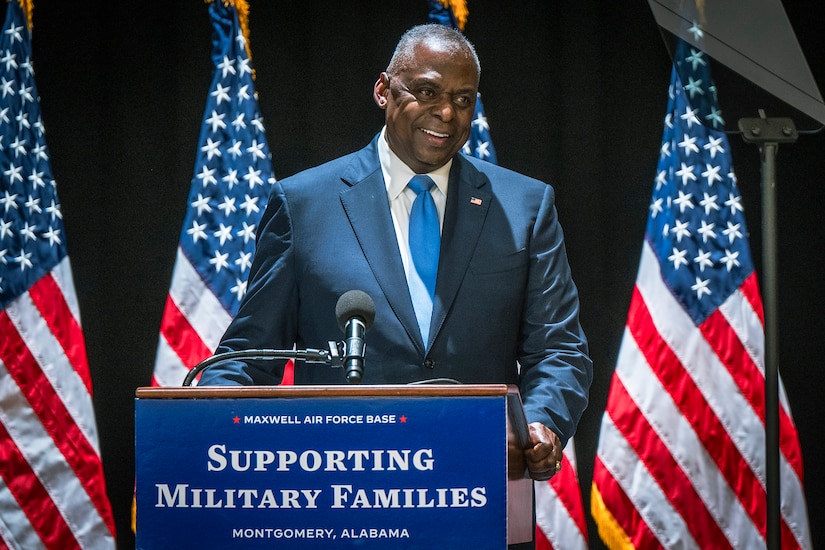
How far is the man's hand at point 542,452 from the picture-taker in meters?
1.81

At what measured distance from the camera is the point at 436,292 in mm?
2293

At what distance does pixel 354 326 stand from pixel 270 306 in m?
0.70

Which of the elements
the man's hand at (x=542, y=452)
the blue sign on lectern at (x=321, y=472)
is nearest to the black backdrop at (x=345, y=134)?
the man's hand at (x=542, y=452)

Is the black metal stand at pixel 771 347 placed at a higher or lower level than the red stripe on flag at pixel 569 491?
higher

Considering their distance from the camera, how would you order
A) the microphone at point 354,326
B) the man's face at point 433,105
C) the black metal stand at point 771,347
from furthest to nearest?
the black metal stand at point 771,347 → the man's face at point 433,105 → the microphone at point 354,326

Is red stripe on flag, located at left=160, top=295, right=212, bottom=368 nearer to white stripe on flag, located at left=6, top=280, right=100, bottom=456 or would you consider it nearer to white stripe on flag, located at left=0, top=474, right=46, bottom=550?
white stripe on flag, located at left=6, top=280, right=100, bottom=456

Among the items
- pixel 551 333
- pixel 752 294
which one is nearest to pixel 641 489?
pixel 752 294

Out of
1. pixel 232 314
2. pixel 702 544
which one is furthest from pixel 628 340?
pixel 232 314

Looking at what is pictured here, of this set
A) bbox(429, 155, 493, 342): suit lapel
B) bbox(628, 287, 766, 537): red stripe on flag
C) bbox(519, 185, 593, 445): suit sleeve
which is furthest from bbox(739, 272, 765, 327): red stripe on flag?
bbox(429, 155, 493, 342): suit lapel

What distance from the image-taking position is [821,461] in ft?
12.2

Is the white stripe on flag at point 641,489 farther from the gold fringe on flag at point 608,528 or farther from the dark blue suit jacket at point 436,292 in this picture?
the dark blue suit jacket at point 436,292

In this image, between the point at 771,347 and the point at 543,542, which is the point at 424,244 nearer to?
the point at 771,347

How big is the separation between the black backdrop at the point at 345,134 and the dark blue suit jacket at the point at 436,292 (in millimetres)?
1406

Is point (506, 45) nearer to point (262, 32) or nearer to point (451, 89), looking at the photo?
point (262, 32)
